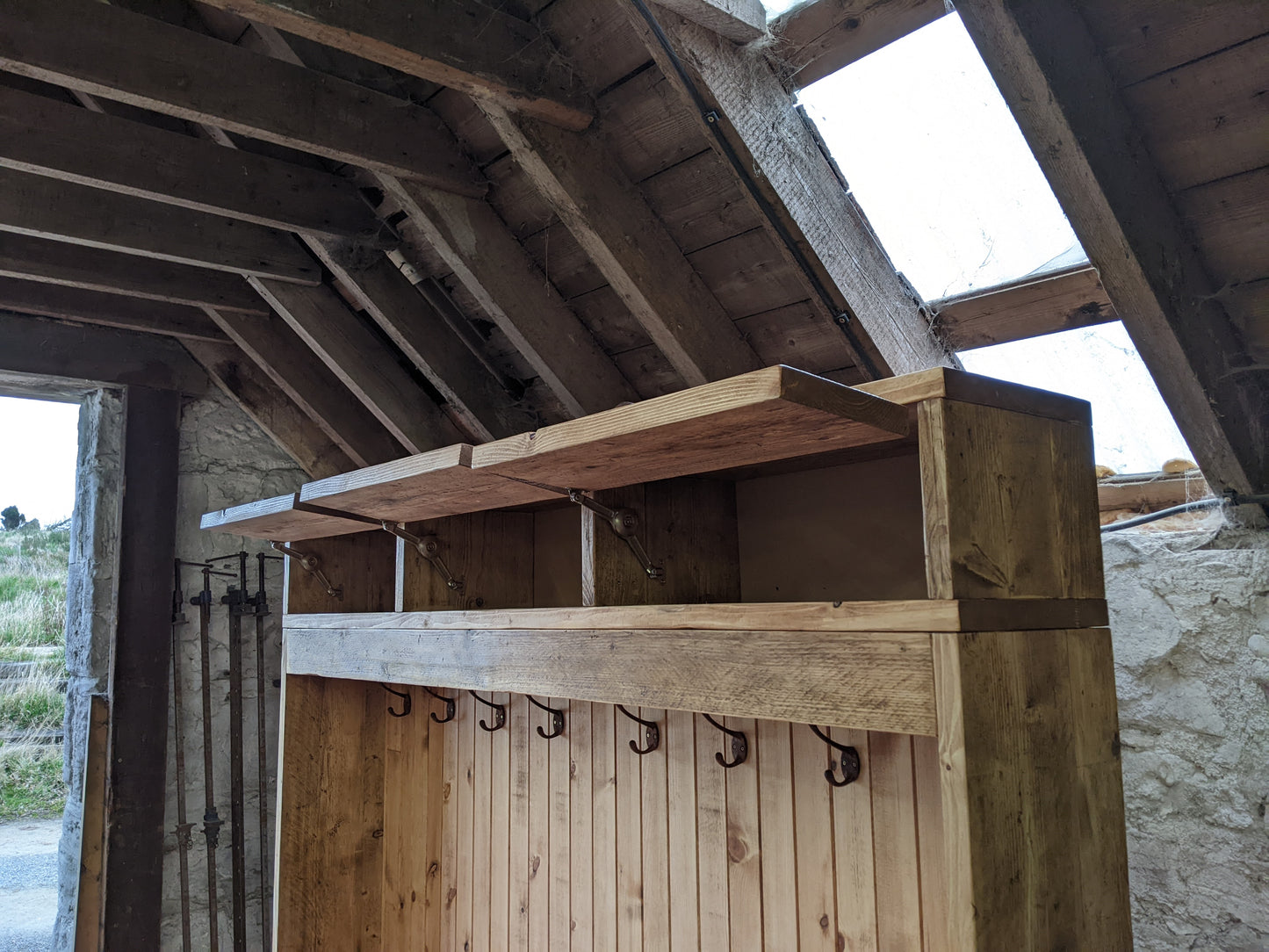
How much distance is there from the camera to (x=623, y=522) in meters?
1.50

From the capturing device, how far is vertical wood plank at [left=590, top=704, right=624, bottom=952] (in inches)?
71.2

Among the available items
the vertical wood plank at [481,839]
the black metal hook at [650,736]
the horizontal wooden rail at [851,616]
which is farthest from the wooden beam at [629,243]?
the vertical wood plank at [481,839]

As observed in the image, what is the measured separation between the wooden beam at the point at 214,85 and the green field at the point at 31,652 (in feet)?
6.51

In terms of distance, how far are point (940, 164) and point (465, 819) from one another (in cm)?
173

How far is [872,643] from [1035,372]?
0.84m

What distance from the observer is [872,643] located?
1.02m

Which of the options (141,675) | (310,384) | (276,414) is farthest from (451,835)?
(276,414)

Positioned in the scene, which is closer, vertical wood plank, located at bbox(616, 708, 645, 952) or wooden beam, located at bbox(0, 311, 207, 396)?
vertical wood plank, located at bbox(616, 708, 645, 952)

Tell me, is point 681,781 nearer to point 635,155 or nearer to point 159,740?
point 635,155

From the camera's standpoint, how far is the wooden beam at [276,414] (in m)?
2.87

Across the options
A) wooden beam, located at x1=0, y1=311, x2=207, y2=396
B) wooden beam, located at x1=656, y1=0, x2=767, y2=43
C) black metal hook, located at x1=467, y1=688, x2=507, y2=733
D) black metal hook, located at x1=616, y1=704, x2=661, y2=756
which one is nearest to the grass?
wooden beam, located at x1=0, y1=311, x2=207, y2=396

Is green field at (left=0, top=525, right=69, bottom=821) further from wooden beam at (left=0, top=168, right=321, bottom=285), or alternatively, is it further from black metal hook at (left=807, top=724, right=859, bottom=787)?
black metal hook at (left=807, top=724, right=859, bottom=787)

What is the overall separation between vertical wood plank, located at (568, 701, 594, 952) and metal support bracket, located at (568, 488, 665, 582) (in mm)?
502

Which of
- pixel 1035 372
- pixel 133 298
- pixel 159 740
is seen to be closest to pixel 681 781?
pixel 1035 372
